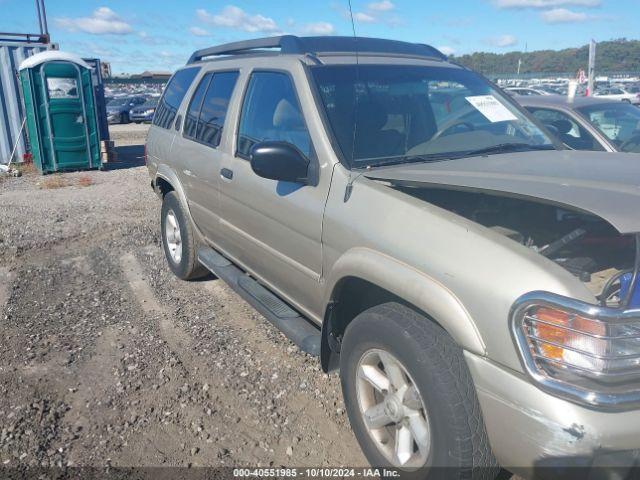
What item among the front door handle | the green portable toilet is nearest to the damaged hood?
the front door handle

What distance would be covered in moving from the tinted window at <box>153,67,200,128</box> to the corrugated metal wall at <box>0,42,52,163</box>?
9.00 m

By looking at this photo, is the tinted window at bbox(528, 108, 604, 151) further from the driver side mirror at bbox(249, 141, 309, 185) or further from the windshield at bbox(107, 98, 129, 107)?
the windshield at bbox(107, 98, 129, 107)

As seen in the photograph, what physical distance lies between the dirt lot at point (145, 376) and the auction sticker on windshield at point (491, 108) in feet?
6.56

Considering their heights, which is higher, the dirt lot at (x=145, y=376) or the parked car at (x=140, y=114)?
the dirt lot at (x=145, y=376)

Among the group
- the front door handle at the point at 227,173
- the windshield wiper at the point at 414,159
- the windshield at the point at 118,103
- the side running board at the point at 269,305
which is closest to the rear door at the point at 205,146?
the front door handle at the point at 227,173

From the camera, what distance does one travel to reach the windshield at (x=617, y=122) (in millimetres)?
6207

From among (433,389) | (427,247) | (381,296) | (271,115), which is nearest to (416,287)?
(427,247)

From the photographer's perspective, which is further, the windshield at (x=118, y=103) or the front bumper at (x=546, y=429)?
the windshield at (x=118, y=103)

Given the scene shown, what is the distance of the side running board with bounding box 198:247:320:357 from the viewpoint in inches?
126

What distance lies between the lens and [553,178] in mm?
2439

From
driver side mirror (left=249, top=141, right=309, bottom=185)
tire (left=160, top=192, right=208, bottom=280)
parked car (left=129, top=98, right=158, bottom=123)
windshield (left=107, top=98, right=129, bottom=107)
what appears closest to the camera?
driver side mirror (left=249, top=141, right=309, bottom=185)

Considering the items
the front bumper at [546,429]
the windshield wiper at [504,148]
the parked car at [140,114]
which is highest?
the windshield wiper at [504,148]

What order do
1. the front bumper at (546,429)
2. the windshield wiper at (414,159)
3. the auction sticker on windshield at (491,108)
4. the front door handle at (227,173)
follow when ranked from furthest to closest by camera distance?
the front door handle at (227,173), the auction sticker on windshield at (491,108), the windshield wiper at (414,159), the front bumper at (546,429)

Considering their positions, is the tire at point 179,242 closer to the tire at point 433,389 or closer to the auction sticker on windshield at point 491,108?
the auction sticker on windshield at point 491,108
